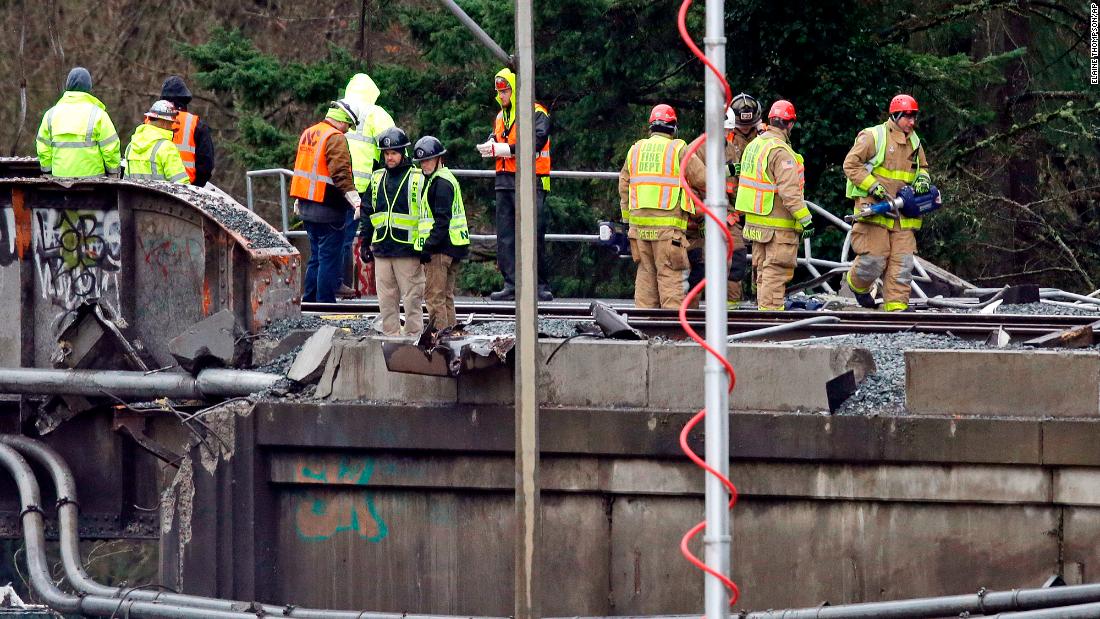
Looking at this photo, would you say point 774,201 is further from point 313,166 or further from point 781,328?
point 313,166

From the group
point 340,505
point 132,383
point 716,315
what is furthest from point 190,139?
point 716,315

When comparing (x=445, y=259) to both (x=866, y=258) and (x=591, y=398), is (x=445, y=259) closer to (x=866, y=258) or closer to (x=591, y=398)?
(x=591, y=398)

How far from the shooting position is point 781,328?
41.3 feet

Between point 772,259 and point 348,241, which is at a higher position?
point 348,241

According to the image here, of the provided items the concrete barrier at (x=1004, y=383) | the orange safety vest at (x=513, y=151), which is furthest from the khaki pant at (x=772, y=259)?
the concrete barrier at (x=1004, y=383)

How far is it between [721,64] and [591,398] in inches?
189

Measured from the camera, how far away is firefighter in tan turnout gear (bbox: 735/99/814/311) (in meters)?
14.7

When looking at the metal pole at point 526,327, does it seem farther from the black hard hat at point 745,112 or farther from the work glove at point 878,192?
the black hard hat at point 745,112

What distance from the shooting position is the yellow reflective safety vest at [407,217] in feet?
41.5

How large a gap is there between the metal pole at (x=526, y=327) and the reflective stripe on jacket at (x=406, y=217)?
4.10 meters

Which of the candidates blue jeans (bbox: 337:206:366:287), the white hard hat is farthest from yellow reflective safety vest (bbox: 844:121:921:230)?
the white hard hat

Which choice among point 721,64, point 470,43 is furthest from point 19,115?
point 721,64

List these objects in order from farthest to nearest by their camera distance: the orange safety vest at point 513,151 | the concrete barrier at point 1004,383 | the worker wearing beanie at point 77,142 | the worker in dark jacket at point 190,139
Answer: the worker in dark jacket at point 190,139 → the orange safety vest at point 513,151 → the worker wearing beanie at point 77,142 → the concrete barrier at point 1004,383

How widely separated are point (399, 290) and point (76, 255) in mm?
2360
